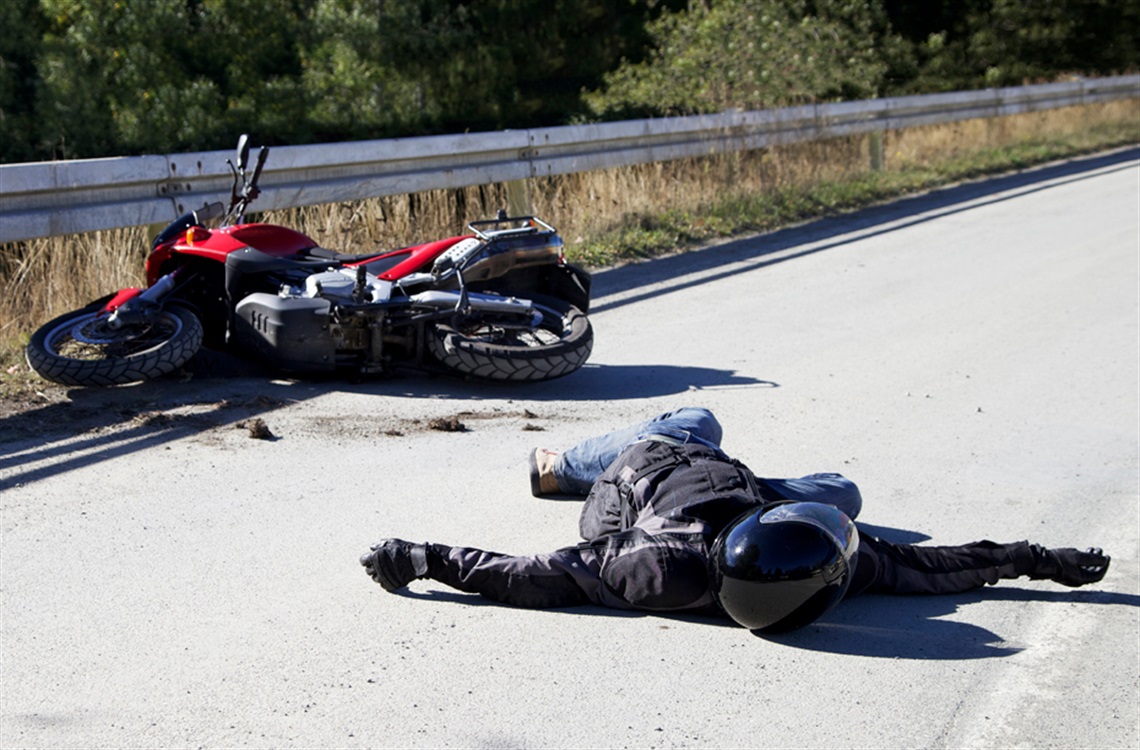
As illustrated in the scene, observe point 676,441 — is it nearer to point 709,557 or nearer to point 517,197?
point 709,557

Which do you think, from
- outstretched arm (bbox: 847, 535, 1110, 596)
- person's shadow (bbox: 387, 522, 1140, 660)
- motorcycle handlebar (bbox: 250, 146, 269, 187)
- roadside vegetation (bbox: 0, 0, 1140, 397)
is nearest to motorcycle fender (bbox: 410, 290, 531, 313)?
motorcycle handlebar (bbox: 250, 146, 269, 187)

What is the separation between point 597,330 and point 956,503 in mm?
3849

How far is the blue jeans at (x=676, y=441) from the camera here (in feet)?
16.4

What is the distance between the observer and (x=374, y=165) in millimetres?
11227

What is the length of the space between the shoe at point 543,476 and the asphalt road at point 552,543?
9 cm

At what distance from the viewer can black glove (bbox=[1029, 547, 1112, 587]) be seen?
4664mm

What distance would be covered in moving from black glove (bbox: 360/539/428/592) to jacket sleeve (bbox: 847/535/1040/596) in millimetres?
1454

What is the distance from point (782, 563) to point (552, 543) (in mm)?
1319

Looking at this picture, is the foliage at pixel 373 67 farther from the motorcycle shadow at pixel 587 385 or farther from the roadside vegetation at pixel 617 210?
the motorcycle shadow at pixel 587 385

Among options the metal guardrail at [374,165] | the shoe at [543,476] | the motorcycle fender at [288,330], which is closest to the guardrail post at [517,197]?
the metal guardrail at [374,165]

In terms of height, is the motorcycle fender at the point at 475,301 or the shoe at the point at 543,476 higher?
the motorcycle fender at the point at 475,301

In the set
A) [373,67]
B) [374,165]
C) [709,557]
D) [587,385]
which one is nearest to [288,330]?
[587,385]

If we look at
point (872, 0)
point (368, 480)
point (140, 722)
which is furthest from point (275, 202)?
point (872, 0)

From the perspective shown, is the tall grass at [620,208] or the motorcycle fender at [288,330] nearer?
the motorcycle fender at [288,330]
